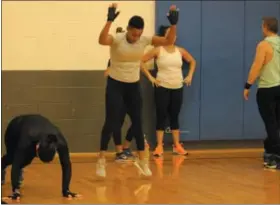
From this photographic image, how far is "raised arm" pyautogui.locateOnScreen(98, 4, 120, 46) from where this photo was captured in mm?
4375

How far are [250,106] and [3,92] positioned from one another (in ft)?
9.74

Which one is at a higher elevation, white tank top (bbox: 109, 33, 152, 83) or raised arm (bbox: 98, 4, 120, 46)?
raised arm (bbox: 98, 4, 120, 46)

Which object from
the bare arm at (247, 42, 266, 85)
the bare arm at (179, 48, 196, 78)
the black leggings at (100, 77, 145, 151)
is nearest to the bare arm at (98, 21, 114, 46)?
the black leggings at (100, 77, 145, 151)

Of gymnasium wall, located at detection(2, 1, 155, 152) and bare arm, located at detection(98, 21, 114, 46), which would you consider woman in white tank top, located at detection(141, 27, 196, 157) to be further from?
bare arm, located at detection(98, 21, 114, 46)

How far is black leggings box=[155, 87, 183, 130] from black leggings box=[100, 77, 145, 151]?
1.36 m

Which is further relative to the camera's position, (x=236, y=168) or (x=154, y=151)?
(x=154, y=151)

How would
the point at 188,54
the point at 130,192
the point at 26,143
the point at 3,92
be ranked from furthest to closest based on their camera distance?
the point at 188,54 → the point at 3,92 → the point at 130,192 → the point at 26,143

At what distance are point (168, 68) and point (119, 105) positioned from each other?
1578mm

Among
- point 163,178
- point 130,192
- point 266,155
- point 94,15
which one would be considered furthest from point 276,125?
point 94,15

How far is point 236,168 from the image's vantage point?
18.0ft

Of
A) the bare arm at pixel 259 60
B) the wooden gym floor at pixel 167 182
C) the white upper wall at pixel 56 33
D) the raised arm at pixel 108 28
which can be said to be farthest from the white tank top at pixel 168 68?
the raised arm at pixel 108 28

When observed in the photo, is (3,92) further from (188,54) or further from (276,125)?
(276,125)

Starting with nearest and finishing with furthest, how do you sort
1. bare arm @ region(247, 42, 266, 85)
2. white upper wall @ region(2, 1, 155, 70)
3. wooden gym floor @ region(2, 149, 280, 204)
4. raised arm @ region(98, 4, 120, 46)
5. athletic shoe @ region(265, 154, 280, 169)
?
wooden gym floor @ region(2, 149, 280, 204), raised arm @ region(98, 4, 120, 46), bare arm @ region(247, 42, 266, 85), athletic shoe @ region(265, 154, 280, 169), white upper wall @ region(2, 1, 155, 70)

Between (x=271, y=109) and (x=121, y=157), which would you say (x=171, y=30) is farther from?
(x=121, y=157)
